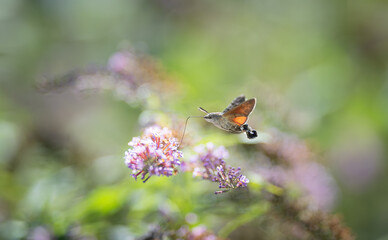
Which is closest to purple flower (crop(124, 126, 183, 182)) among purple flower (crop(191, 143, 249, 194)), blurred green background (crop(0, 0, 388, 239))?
purple flower (crop(191, 143, 249, 194))

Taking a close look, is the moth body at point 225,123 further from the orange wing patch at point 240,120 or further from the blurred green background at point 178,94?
the blurred green background at point 178,94

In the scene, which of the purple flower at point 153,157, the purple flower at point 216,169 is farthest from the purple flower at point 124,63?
the purple flower at point 153,157

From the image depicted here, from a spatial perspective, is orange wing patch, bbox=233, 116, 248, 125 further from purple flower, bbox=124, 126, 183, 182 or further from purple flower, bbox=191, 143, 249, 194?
purple flower, bbox=124, 126, 183, 182

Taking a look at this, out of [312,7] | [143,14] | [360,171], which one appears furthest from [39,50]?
[360,171]

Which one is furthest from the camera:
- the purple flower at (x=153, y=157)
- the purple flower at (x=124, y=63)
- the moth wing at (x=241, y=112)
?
the purple flower at (x=124, y=63)

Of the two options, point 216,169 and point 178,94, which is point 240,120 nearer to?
point 216,169

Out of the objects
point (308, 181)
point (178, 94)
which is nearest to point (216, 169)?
point (178, 94)
